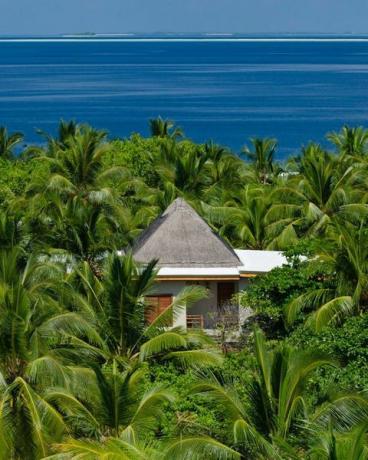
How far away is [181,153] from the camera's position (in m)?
56.3

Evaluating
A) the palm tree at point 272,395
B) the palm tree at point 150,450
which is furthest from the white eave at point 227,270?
the palm tree at point 150,450

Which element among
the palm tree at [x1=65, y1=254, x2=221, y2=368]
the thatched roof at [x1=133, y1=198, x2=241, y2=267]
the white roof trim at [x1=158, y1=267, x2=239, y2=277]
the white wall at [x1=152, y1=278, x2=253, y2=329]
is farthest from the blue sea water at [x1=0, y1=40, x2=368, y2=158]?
the palm tree at [x1=65, y1=254, x2=221, y2=368]

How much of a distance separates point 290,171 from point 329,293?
1334 inches

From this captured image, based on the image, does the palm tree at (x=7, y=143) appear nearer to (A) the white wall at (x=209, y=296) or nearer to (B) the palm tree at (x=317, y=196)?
(B) the palm tree at (x=317, y=196)

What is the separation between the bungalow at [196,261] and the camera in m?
36.8

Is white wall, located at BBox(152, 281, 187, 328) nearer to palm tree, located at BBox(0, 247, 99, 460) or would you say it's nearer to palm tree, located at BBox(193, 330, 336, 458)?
palm tree, located at BBox(0, 247, 99, 460)

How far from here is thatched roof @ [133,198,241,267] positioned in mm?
38000

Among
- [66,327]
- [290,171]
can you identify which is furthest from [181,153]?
[66,327]

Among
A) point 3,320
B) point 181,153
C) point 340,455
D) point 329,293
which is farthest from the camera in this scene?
point 181,153

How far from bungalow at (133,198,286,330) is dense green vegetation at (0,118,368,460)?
1.12 meters

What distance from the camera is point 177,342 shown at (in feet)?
83.1

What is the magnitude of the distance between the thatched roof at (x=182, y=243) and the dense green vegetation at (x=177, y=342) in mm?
891

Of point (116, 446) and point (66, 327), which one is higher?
point (66, 327)

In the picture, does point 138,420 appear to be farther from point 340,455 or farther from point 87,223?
point 87,223
